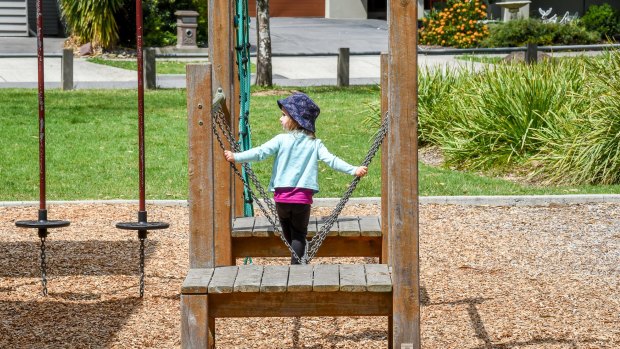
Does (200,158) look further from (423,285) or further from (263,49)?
(263,49)

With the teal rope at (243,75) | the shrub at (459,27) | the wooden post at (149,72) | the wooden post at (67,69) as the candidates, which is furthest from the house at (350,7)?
the teal rope at (243,75)

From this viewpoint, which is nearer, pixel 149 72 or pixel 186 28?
pixel 149 72

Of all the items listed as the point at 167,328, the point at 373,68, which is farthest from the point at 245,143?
the point at 373,68

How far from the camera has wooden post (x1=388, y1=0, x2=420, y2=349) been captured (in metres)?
5.17

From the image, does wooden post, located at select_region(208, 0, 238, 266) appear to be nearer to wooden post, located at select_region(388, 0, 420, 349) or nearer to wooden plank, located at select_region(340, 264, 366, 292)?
wooden plank, located at select_region(340, 264, 366, 292)

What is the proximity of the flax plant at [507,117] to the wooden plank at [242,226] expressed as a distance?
21.5 feet

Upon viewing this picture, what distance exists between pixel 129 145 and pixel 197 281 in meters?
9.82

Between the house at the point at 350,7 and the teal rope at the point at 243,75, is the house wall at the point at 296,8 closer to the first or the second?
the house at the point at 350,7

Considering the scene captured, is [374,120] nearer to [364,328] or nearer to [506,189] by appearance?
[506,189]

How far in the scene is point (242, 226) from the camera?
716 cm

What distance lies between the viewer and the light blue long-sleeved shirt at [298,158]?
21.1ft

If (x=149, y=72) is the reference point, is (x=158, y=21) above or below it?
above

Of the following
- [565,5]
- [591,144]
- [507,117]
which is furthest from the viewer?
[565,5]

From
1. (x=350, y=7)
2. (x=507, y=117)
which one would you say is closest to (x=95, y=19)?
(x=350, y=7)
